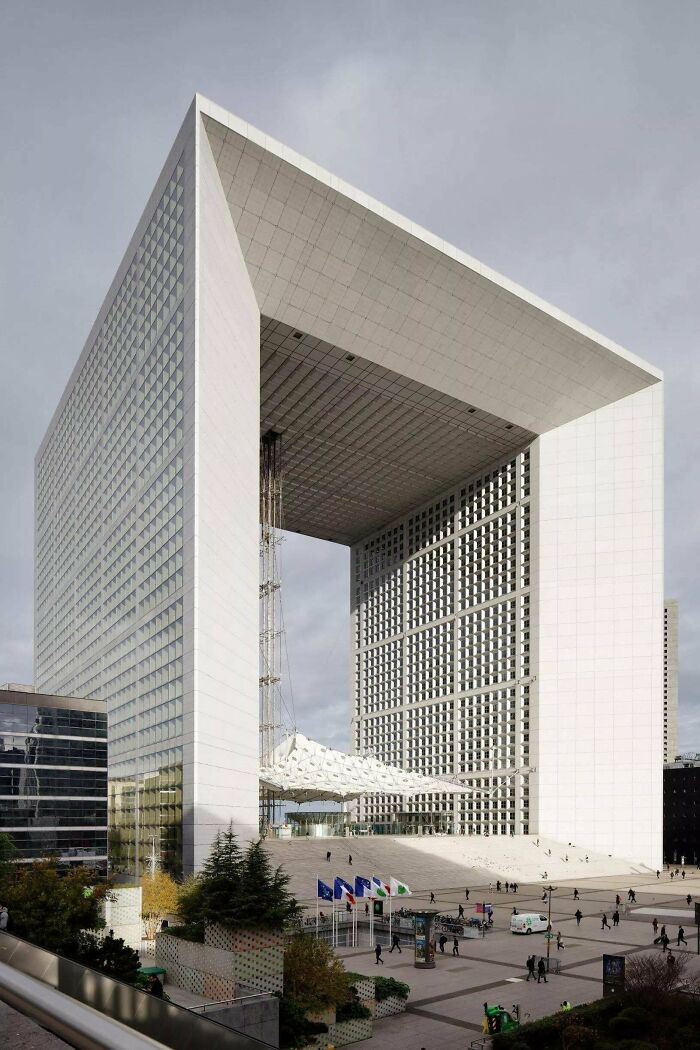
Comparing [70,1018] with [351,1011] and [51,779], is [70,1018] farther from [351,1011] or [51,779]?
[51,779]

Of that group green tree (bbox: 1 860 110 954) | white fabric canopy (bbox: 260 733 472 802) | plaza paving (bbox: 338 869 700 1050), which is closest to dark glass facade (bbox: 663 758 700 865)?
white fabric canopy (bbox: 260 733 472 802)

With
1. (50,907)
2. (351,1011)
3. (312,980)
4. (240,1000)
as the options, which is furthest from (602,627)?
(240,1000)

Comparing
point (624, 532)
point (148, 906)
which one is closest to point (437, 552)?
point (624, 532)

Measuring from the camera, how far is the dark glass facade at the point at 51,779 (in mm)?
60750

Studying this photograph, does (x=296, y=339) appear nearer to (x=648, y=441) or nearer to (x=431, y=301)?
(x=431, y=301)

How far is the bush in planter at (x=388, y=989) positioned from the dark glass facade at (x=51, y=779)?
34.8 m

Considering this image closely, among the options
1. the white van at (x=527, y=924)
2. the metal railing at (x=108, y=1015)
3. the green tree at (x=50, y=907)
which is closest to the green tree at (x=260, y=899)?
the green tree at (x=50, y=907)

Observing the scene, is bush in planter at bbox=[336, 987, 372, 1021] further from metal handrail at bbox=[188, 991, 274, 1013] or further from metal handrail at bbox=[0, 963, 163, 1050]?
metal handrail at bbox=[0, 963, 163, 1050]

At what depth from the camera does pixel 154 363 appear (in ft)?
208

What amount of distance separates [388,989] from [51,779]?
39.3 meters

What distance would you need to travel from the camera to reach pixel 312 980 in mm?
26328

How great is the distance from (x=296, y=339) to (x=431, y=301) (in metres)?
10.9

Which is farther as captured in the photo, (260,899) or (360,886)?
(360,886)

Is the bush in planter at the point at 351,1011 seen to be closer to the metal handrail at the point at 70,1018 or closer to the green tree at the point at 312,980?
the green tree at the point at 312,980
